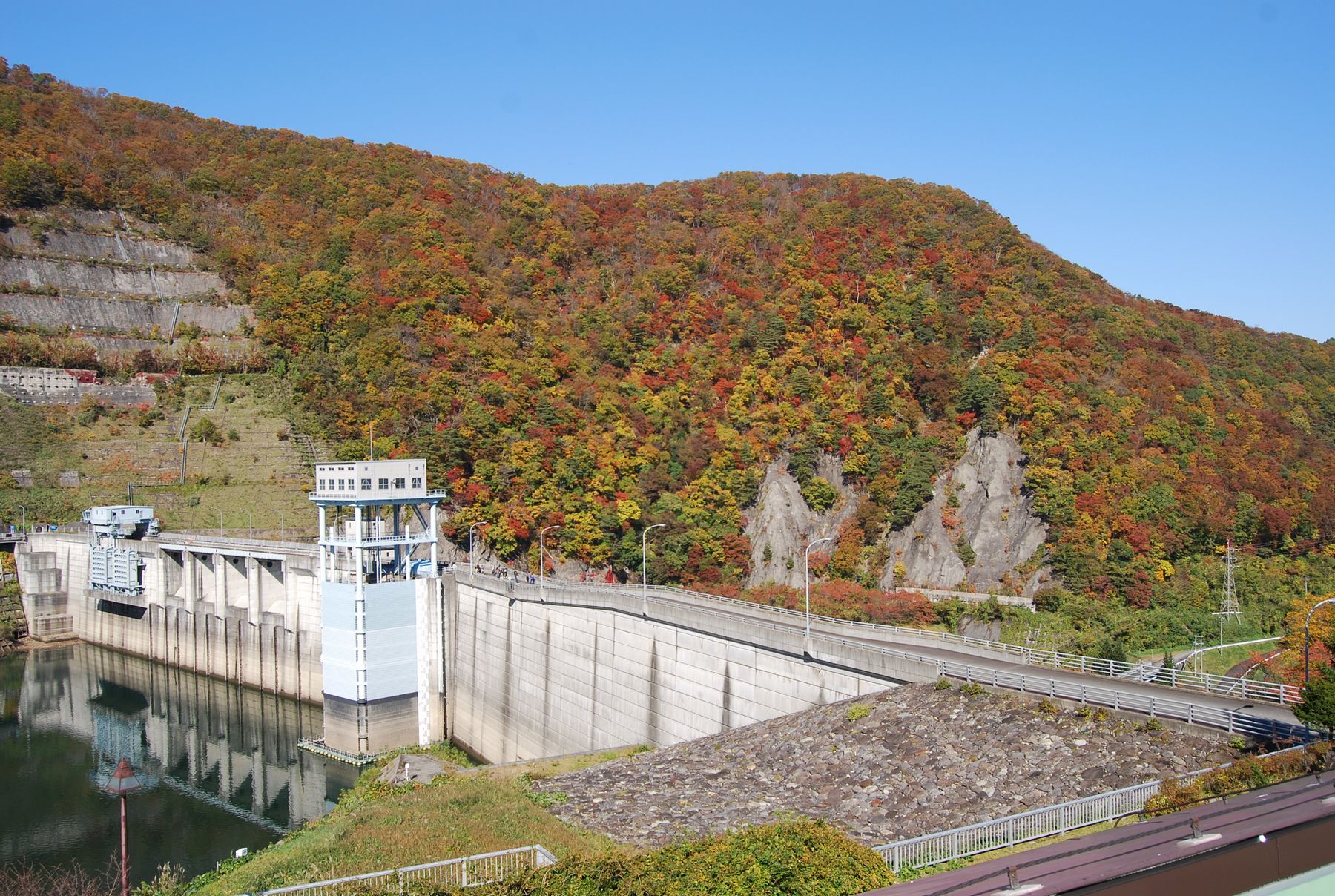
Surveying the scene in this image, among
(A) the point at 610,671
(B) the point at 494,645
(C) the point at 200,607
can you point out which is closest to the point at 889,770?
(A) the point at 610,671

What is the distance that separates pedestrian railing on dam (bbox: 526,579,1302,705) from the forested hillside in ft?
97.5

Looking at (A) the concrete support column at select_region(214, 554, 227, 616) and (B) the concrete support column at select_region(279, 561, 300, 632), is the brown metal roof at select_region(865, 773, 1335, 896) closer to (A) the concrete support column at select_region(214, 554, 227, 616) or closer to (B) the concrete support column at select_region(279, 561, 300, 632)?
(B) the concrete support column at select_region(279, 561, 300, 632)

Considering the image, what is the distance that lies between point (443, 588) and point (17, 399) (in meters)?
70.4

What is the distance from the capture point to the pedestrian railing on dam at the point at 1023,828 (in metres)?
19.8

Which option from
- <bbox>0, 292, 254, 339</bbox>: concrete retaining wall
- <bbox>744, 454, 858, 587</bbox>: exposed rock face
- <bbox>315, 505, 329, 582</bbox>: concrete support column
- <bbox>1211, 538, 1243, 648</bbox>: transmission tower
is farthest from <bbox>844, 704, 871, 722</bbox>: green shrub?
<bbox>0, 292, 254, 339</bbox>: concrete retaining wall

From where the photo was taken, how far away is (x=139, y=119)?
Result: 483ft

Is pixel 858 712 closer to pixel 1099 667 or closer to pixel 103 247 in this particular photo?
pixel 1099 667

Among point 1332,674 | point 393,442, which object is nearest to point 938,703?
point 1332,674

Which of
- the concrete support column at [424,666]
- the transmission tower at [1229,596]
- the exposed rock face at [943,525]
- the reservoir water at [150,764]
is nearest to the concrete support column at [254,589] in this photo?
the reservoir water at [150,764]

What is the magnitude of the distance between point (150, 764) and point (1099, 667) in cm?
5039

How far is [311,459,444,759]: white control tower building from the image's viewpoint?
53344 mm

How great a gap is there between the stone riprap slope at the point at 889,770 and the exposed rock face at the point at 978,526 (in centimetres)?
4313

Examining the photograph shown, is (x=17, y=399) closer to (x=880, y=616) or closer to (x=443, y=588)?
(x=443, y=588)

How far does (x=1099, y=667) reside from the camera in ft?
119
